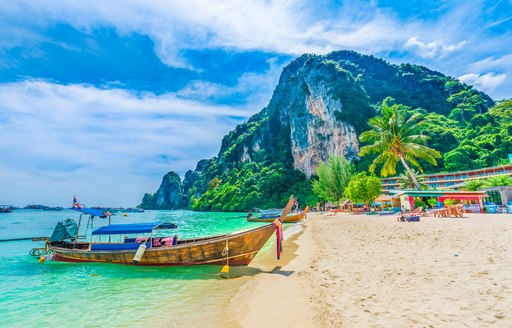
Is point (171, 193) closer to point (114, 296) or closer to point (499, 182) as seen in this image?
point (499, 182)

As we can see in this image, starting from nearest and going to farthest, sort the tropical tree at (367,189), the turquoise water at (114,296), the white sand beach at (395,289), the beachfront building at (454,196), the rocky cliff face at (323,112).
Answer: the white sand beach at (395,289) < the turquoise water at (114,296) < the beachfront building at (454,196) < the tropical tree at (367,189) < the rocky cliff face at (323,112)

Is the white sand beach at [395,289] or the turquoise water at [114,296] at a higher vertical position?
the white sand beach at [395,289]

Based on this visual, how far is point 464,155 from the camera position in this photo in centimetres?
4766

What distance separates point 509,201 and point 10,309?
33.7 metres

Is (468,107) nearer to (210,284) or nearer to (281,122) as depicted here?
(281,122)

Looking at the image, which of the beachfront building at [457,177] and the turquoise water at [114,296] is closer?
the turquoise water at [114,296]

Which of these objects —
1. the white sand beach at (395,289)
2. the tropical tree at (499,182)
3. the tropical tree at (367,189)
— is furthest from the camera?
the tropical tree at (367,189)

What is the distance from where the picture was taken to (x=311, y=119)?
3046 inches

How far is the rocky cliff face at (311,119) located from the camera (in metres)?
70.5

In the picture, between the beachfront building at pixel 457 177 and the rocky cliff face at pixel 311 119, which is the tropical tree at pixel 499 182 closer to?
the beachfront building at pixel 457 177

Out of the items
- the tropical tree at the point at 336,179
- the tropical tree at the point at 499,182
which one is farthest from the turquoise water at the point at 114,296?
the tropical tree at the point at 336,179

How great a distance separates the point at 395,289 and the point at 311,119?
74.9 m

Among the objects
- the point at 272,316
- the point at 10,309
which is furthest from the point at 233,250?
the point at 10,309

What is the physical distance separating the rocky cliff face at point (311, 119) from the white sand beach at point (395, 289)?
59260 millimetres
